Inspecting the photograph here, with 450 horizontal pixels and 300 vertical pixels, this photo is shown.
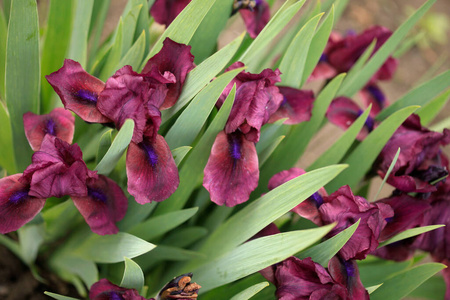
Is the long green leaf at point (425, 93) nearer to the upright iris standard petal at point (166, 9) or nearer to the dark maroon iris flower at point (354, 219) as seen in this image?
the dark maroon iris flower at point (354, 219)

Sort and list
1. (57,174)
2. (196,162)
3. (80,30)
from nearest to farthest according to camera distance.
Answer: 1. (57,174)
2. (196,162)
3. (80,30)

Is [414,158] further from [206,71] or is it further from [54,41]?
[54,41]

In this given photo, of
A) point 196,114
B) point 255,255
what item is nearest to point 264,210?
point 255,255

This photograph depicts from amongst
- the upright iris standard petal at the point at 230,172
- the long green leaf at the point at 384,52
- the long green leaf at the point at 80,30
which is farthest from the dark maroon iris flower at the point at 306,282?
the long green leaf at the point at 80,30

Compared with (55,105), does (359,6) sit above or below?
above

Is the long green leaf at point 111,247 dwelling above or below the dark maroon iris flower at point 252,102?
below

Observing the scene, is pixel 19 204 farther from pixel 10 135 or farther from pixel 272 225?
pixel 272 225

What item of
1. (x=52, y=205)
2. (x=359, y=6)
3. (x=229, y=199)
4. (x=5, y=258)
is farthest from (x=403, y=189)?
(x=359, y=6)
